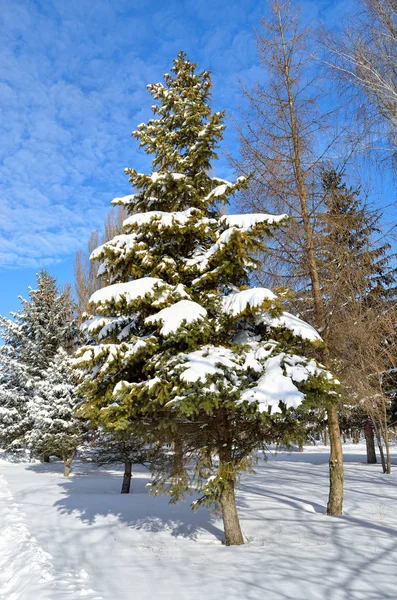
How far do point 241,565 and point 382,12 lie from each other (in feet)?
29.3

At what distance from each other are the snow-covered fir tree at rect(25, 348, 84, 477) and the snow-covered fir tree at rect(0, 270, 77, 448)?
3.49 m

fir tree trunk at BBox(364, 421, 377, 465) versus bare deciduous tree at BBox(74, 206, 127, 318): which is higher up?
bare deciduous tree at BBox(74, 206, 127, 318)

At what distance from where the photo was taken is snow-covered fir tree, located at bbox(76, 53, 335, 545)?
5.25 m

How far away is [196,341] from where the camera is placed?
6016mm

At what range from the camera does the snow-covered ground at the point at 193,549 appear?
4.36 metres

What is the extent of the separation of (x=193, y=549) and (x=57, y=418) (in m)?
11.6

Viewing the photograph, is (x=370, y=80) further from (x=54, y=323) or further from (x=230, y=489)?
(x=54, y=323)

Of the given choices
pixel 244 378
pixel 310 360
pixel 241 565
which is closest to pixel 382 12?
pixel 310 360

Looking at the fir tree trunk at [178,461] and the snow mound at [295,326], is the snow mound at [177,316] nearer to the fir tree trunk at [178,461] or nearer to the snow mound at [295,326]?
the snow mound at [295,326]

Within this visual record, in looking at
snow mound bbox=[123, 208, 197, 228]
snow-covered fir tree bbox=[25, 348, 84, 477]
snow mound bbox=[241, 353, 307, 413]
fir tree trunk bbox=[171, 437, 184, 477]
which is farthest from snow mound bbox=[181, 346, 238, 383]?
snow-covered fir tree bbox=[25, 348, 84, 477]

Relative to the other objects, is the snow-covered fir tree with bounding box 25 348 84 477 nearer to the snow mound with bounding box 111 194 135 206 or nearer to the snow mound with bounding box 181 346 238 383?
the snow mound with bounding box 111 194 135 206

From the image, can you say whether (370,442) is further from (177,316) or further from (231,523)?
(177,316)

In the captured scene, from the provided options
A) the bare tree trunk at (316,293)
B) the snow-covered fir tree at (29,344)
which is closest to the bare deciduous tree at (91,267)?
the snow-covered fir tree at (29,344)

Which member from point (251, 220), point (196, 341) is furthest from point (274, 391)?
point (251, 220)
